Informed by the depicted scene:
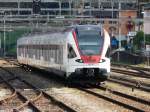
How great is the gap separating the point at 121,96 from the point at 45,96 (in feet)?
9.76

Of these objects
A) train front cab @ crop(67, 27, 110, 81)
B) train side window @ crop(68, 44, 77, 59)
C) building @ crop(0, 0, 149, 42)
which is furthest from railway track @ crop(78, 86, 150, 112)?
building @ crop(0, 0, 149, 42)

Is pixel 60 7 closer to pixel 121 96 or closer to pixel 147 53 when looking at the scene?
pixel 147 53

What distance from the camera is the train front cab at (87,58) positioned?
2411 centimetres

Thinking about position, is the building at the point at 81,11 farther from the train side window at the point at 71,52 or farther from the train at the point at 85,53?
the train side window at the point at 71,52

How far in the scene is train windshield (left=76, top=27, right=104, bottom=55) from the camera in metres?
24.2

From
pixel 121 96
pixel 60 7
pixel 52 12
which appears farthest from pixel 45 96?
pixel 52 12

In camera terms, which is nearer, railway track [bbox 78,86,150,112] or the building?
railway track [bbox 78,86,150,112]

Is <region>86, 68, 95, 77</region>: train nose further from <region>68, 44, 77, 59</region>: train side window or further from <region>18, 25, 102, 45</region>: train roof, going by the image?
<region>18, 25, 102, 45</region>: train roof

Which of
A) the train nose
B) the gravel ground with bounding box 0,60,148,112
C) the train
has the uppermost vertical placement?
the train

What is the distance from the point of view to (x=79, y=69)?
24.2 metres

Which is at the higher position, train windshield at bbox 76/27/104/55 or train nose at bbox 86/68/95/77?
A: train windshield at bbox 76/27/104/55

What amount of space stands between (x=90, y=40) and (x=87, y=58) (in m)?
0.94

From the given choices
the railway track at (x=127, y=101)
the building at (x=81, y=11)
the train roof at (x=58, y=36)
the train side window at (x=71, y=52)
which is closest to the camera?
the railway track at (x=127, y=101)

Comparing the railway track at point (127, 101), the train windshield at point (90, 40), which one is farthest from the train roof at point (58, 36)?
the railway track at point (127, 101)
